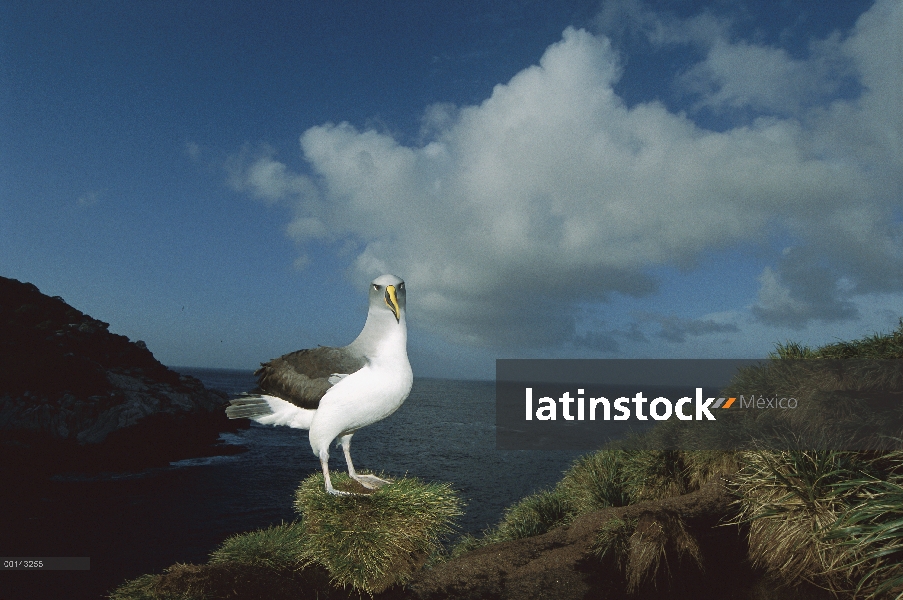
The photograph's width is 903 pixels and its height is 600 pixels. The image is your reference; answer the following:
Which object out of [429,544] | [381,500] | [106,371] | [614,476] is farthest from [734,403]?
[106,371]

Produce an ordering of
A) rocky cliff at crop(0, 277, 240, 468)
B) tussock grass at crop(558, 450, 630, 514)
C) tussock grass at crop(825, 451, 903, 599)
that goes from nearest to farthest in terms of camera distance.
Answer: tussock grass at crop(825, 451, 903, 599), tussock grass at crop(558, 450, 630, 514), rocky cliff at crop(0, 277, 240, 468)

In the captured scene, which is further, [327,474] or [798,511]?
[798,511]

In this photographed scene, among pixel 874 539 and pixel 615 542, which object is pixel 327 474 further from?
pixel 874 539

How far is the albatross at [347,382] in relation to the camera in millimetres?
4562

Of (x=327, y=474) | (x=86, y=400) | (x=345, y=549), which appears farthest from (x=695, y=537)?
(x=86, y=400)

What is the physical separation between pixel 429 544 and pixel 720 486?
22.6 ft

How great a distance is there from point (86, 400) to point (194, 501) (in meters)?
13.3

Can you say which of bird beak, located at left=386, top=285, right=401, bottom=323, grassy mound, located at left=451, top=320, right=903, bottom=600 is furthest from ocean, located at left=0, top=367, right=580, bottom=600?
bird beak, located at left=386, top=285, right=401, bottom=323

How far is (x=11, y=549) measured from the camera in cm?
2889

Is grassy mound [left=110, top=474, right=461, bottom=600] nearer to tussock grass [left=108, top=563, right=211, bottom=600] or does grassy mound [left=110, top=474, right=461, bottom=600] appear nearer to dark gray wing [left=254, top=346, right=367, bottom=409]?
tussock grass [left=108, top=563, right=211, bottom=600]

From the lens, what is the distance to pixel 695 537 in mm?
8008

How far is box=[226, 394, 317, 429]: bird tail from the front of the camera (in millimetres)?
5293

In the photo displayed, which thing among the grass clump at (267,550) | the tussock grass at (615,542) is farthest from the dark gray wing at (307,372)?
the tussock grass at (615,542)

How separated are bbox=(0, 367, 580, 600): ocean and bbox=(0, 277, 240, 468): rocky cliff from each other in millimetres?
2489
